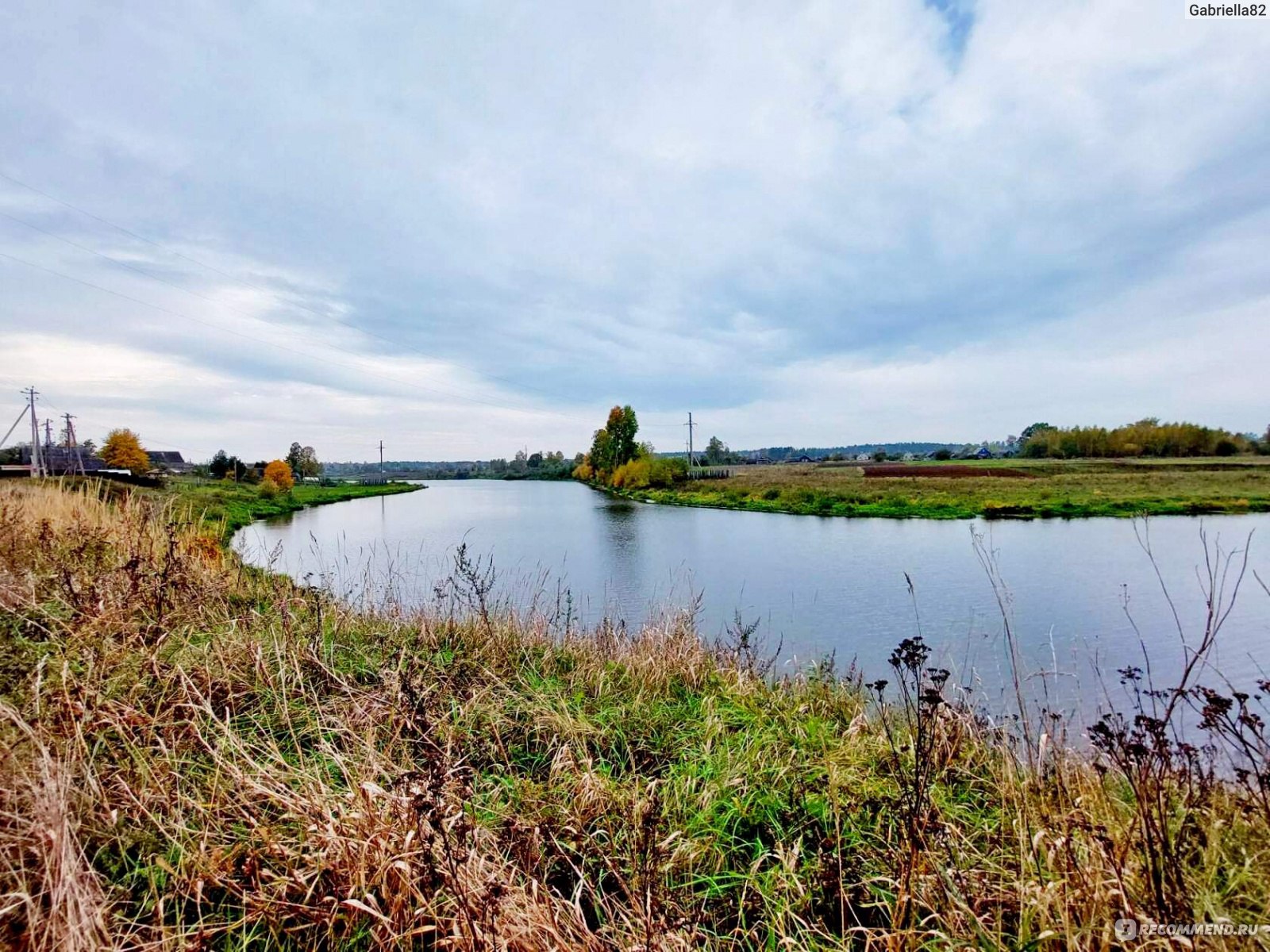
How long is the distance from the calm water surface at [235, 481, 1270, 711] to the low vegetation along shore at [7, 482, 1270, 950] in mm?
1221

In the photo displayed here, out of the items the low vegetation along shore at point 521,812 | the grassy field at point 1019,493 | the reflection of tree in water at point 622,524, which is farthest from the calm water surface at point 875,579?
the grassy field at point 1019,493

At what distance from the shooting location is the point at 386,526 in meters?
24.0

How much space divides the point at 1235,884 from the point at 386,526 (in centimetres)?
2552

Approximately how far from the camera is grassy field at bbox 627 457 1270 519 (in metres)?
25.7

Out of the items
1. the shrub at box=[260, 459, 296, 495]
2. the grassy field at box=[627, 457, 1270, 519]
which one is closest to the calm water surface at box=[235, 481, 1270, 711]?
the grassy field at box=[627, 457, 1270, 519]

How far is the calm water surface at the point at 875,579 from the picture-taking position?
7.23 metres

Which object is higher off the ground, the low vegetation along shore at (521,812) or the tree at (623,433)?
the tree at (623,433)

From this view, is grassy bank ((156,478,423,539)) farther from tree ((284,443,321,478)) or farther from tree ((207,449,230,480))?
tree ((284,443,321,478))

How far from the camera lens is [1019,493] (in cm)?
3116

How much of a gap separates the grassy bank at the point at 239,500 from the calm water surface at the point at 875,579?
1525mm

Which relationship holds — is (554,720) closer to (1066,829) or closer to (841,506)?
(1066,829)

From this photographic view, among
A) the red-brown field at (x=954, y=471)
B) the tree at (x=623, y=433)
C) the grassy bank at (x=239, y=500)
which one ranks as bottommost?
the grassy bank at (x=239, y=500)

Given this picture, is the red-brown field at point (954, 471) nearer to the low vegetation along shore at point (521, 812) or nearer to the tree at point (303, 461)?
the low vegetation along shore at point (521, 812)

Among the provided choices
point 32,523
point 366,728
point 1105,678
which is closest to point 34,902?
point 366,728
